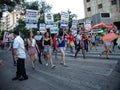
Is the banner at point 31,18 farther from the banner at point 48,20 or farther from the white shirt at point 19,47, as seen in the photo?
the white shirt at point 19,47

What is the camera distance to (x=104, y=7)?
50406mm

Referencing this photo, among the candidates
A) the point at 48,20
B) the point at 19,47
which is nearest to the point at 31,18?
the point at 48,20

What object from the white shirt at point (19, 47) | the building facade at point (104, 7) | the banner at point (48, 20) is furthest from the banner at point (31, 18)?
the building facade at point (104, 7)

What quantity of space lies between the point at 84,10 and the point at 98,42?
91.0 feet

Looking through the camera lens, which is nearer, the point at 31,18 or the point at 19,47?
the point at 19,47

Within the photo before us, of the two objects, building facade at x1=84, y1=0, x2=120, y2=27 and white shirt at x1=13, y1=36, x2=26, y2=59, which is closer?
white shirt at x1=13, y1=36, x2=26, y2=59

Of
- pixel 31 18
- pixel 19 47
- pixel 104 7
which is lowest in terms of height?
pixel 19 47

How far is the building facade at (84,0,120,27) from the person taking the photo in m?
46.3

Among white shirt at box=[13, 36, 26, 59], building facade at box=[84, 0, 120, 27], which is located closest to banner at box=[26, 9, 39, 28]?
white shirt at box=[13, 36, 26, 59]

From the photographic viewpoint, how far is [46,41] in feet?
37.8

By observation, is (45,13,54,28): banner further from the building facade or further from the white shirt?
the building facade

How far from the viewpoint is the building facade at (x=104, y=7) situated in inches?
1823

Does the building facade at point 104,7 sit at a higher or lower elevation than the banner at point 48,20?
higher

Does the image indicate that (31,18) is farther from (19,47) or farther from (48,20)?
(19,47)
